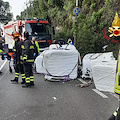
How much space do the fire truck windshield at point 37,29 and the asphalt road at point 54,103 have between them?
22.9 feet

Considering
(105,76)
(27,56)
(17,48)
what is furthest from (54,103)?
(17,48)

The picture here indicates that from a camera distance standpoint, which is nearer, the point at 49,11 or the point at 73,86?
the point at 73,86

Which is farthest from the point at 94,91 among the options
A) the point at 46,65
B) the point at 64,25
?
the point at 64,25

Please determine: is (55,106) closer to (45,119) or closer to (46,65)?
(45,119)

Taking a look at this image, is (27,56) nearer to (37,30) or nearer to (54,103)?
(54,103)

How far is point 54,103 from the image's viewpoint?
14.6 ft

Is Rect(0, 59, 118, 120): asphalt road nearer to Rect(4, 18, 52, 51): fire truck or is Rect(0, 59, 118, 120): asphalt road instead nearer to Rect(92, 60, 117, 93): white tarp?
Rect(92, 60, 117, 93): white tarp

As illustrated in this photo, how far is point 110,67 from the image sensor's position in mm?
5082

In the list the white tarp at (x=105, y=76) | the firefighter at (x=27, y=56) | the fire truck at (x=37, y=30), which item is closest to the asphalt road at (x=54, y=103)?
the white tarp at (x=105, y=76)

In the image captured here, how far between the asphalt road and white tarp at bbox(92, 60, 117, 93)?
220 millimetres

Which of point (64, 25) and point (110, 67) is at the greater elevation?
point (64, 25)

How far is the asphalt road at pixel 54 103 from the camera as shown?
12.3 feet

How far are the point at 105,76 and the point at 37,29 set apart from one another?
28.3 ft

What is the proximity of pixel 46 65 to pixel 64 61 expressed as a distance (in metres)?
0.72
